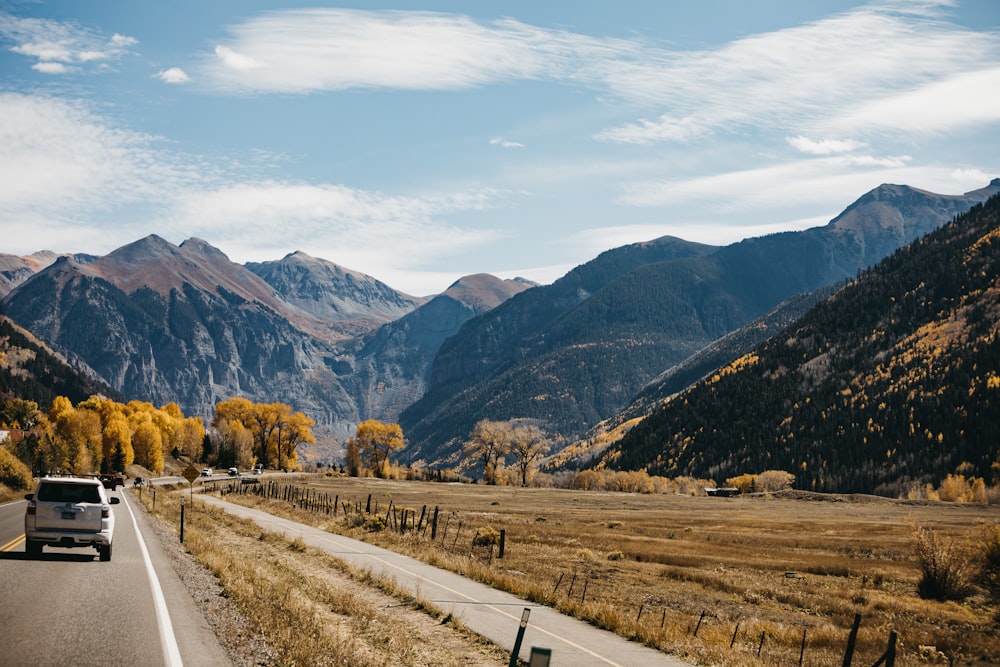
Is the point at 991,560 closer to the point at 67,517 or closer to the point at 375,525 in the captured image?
the point at 375,525

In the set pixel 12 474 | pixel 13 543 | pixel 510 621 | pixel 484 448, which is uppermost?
pixel 13 543

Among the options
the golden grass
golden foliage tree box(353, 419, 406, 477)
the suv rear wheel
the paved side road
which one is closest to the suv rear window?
the suv rear wheel

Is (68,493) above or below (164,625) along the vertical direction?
above

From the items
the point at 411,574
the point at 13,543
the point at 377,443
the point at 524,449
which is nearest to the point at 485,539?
the point at 411,574

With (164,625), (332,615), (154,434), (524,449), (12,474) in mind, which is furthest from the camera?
(524,449)

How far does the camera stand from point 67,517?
76.8ft

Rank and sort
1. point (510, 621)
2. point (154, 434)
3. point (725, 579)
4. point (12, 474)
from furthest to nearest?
point (154, 434) < point (12, 474) < point (725, 579) < point (510, 621)

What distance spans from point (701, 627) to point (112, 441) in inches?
5227

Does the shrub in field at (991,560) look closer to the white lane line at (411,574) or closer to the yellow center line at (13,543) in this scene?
the white lane line at (411,574)

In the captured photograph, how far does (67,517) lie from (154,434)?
456ft

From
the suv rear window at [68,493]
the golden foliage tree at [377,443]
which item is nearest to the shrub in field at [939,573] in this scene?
the suv rear window at [68,493]

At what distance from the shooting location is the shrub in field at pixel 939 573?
32.4m

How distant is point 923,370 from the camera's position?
187875 millimetres

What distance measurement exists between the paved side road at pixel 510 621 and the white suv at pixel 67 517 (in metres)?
8.57
